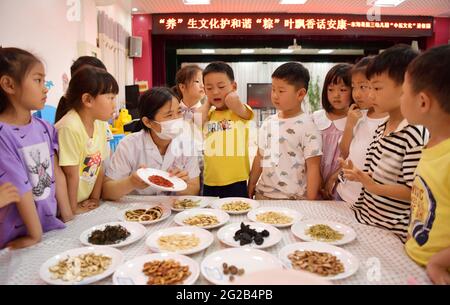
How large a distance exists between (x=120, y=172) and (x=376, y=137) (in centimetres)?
139

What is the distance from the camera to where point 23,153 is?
54.3 inches

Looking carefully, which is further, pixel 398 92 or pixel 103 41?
pixel 103 41

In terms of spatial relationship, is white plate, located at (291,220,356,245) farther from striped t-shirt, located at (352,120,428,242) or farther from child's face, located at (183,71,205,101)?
child's face, located at (183,71,205,101)

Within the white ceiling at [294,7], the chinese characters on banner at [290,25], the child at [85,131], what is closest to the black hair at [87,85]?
the child at [85,131]

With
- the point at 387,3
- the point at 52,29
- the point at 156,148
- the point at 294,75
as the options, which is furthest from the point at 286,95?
the point at 387,3

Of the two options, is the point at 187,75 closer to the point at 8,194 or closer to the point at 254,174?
the point at 254,174

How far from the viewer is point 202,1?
657 cm

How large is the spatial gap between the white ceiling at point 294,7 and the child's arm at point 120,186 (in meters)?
5.57

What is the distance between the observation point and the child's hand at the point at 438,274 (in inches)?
39.3

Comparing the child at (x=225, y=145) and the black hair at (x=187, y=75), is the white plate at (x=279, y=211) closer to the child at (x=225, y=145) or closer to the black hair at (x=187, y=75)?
the child at (x=225, y=145)

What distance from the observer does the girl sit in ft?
6.46
